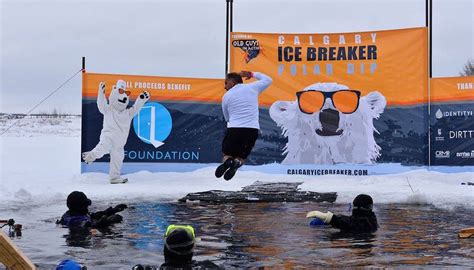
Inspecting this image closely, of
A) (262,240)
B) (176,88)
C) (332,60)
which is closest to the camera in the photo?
(262,240)

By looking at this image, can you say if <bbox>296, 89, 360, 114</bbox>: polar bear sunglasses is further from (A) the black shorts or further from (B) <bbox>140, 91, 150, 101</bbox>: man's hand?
(A) the black shorts

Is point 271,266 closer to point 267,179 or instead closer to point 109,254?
point 109,254

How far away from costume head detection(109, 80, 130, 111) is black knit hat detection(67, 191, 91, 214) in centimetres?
749

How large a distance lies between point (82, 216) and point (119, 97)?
7.65 m

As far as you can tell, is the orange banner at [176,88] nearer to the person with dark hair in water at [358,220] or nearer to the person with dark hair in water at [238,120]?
the person with dark hair in water at [238,120]

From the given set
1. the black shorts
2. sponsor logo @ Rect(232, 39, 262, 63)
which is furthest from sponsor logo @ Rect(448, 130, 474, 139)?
the black shorts

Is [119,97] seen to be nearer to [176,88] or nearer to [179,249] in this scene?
[176,88]

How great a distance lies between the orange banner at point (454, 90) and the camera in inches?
643

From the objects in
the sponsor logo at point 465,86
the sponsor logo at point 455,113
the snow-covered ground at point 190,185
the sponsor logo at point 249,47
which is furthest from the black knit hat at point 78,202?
the sponsor logo at point 465,86

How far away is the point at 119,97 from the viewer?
16500 mm

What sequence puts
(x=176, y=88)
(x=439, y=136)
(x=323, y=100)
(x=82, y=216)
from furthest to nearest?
(x=176, y=88), (x=323, y=100), (x=439, y=136), (x=82, y=216)

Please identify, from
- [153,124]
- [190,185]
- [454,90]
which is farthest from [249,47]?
[454,90]

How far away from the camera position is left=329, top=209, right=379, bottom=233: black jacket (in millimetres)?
8359

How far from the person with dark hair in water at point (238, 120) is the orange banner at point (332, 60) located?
28.7 ft
